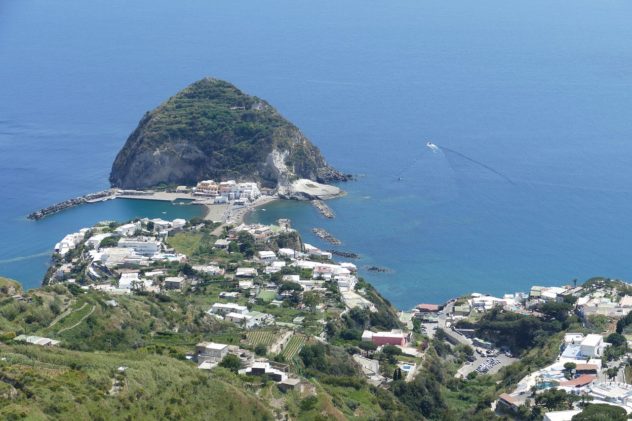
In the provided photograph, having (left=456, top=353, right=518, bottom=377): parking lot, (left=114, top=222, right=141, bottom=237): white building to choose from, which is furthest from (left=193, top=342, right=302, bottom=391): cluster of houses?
(left=114, top=222, right=141, bottom=237): white building

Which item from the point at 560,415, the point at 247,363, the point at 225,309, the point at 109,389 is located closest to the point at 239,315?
the point at 225,309

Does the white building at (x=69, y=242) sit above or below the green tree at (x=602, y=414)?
above

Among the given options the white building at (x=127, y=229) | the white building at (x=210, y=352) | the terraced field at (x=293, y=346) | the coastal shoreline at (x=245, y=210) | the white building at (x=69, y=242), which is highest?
the coastal shoreline at (x=245, y=210)

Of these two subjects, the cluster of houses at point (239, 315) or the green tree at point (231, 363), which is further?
the cluster of houses at point (239, 315)

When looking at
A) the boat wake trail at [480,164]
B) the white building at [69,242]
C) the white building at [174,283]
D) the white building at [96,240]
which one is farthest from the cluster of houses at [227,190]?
the white building at [174,283]

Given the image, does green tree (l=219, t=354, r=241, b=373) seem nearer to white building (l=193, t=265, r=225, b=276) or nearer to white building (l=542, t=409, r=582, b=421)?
white building (l=542, t=409, r=582, b=421)

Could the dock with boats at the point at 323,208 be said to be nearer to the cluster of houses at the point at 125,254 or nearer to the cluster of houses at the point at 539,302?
the cluster of houses at the point at 125,254

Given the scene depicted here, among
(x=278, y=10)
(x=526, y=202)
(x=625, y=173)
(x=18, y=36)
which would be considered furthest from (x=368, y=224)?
(x=278, y=10)
